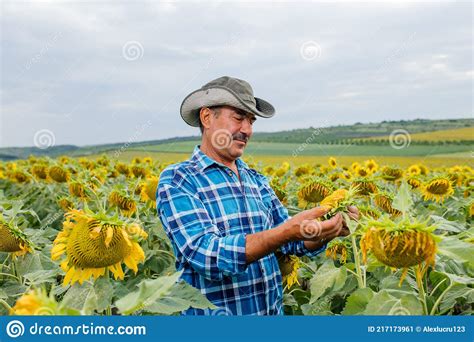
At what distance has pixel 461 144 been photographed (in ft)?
57.9

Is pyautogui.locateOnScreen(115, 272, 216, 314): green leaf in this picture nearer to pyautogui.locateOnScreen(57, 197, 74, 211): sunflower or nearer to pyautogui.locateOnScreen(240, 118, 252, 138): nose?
pyautogui.locateOnScreen(240, 118, 252, 138): nose

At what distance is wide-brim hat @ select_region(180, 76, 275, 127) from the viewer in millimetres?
2951

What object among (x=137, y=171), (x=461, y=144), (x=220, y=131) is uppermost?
(x=461, y=144)

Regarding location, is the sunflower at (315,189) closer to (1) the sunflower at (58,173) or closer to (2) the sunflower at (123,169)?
(1) the sunflower at (58,173)

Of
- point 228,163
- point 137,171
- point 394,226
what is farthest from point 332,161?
point 394,226

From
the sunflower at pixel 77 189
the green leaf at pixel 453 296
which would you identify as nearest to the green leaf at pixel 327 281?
the green leaf at pixel 453 296

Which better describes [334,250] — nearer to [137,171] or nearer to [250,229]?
[250,229]

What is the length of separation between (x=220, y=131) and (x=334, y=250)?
3.40ft

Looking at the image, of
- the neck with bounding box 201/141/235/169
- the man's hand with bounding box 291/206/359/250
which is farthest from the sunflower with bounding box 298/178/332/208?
the man's hand with bounding box 291/206/359/250

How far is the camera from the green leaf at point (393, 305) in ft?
5.95

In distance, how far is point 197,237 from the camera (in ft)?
8.49

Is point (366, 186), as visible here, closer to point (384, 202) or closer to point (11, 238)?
point (384, 202)

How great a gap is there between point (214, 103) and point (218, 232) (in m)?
0.73

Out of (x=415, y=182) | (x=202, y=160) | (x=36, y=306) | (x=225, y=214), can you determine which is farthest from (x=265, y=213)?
(x=415, y=182)
